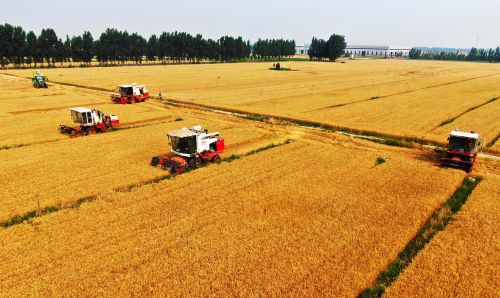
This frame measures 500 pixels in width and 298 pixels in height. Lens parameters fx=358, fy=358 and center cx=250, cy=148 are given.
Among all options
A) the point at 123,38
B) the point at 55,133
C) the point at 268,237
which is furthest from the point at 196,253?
the point at 123,38

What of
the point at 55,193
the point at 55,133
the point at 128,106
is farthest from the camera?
the point at 128,106

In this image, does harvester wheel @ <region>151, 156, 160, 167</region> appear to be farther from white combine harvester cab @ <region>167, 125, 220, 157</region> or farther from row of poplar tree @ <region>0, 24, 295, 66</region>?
row of poplar tree @ <region>0, 24, 295, 66</region>

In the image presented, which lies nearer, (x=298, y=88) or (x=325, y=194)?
(x=325, y=194)

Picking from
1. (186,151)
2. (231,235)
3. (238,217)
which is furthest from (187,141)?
(231,235)

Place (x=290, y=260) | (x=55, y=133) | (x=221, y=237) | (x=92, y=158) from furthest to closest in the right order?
(x=55, y=133)
(x=92, y=158)
(x=221, y=237)
(x=290, y=260)

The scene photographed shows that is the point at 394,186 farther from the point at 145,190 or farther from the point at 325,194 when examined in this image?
the point at 145,190

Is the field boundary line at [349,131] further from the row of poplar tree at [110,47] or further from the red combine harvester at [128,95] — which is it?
the row of poplar tree at [110,47]

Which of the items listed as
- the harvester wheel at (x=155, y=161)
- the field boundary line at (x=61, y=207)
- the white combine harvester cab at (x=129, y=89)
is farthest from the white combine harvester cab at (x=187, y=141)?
the white combine harvester cab at (x=129, y=89)

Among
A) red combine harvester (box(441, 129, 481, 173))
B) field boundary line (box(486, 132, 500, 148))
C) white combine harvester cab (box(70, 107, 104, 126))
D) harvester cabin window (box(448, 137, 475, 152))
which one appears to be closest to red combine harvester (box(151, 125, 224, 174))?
white combine harvester cab (box(70, 107, 104, 126))
